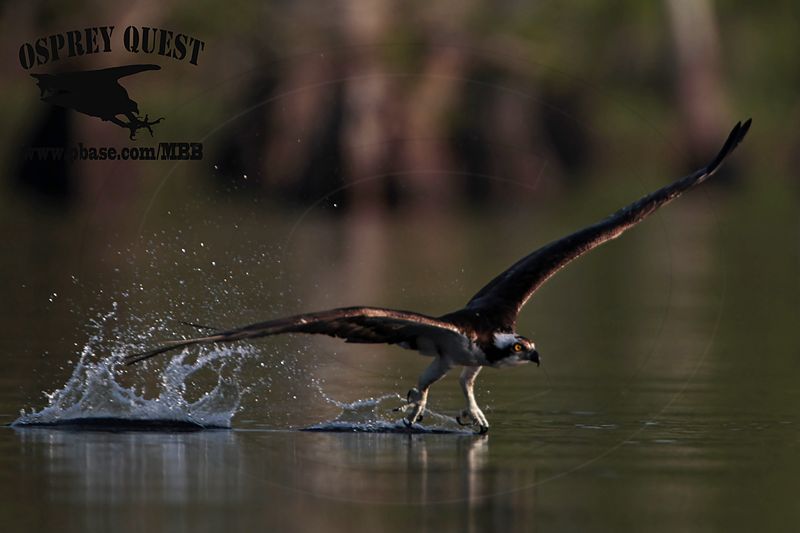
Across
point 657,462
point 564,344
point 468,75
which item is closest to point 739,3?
point 468,75

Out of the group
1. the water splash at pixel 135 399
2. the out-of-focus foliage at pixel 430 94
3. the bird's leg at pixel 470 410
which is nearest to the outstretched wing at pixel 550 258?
Answer: the bird's leg at pixel 470 410

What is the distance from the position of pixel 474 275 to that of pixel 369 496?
14069 millimetres

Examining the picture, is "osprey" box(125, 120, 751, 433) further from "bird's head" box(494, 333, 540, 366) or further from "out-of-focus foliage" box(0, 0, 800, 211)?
"out-of-focus foliage" box(0, 0, 800, 211)

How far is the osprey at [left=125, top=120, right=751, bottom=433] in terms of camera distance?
14094 millimetres

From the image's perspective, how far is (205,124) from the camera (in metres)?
53.9

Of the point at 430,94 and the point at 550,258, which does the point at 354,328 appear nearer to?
the point at 550,258

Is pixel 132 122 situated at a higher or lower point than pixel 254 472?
higher

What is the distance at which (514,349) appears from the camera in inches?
615

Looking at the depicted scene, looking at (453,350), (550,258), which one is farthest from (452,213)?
(453,350)

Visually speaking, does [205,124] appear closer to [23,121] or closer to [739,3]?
[23,121]

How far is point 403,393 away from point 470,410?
1985 millimetres

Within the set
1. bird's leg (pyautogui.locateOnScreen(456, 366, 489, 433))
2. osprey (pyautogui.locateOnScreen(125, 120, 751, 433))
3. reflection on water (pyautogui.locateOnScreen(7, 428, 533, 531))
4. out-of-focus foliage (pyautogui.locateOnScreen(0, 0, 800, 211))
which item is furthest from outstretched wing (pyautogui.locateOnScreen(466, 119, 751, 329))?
out-of-focus foliage (pyautogui.locateOnScreen(0, 0, 800, 211))

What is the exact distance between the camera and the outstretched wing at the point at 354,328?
13758 millimetres

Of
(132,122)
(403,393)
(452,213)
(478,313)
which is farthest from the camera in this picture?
(452,213)
